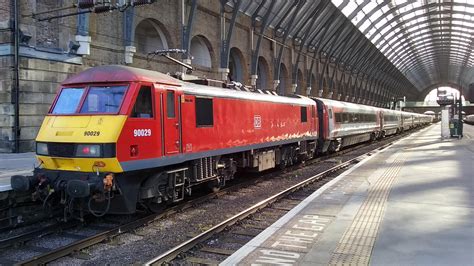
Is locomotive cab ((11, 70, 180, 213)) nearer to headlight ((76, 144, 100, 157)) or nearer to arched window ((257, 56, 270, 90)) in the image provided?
headlight ((76, 144, 100, 157))

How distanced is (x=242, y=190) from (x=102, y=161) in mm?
5916

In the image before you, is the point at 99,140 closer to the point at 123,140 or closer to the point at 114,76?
the point at 123,140

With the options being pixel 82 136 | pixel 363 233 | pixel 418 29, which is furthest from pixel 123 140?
pixel 418 29

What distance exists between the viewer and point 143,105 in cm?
862

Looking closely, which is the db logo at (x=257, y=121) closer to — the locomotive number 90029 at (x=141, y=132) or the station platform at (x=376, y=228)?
the station platform at (x=376, y=228)

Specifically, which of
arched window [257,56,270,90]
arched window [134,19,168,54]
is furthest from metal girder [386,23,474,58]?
arched window [134,19,168,54]

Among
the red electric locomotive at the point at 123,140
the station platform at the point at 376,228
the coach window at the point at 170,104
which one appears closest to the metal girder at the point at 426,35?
the station platform at the point at 376,228

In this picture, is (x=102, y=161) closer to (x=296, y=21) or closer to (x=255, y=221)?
(x=255, y=221)

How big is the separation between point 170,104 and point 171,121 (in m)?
0.34

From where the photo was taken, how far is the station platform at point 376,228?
5.82 meters

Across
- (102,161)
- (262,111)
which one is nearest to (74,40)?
(262,111)

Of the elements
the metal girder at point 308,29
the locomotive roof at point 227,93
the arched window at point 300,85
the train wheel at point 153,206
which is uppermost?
the metal girder at point 308,29

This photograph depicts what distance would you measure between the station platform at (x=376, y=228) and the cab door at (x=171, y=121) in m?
2.69

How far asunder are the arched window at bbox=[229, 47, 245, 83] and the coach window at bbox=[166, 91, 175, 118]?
25638 millimetres
